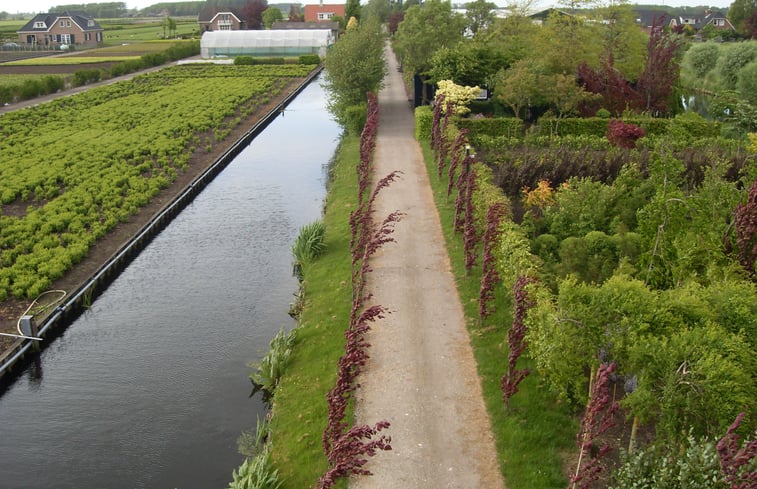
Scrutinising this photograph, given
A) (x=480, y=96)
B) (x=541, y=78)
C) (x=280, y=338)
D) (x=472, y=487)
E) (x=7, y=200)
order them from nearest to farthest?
(x=472, y=487)
(x=280, y=338)
(x=7, y=200)
(x=541, y=78)
(x=480, y=96)

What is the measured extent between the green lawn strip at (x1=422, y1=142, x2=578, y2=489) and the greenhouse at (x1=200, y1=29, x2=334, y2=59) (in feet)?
215

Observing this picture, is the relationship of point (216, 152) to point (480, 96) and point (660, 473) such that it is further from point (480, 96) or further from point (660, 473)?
point (660, 473)

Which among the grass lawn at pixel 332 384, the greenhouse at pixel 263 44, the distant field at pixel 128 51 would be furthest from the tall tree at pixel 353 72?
the distant field at pixel 128 51

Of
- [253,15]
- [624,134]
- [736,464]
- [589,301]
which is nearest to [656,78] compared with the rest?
[624,134]

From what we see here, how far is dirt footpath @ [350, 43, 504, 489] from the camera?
31.5ft

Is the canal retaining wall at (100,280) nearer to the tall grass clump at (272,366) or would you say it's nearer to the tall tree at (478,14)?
the tall grass clump at (272,366)

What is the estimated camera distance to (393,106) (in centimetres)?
4050

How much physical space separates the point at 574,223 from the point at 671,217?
3.16 m

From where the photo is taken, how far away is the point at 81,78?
52.8 m

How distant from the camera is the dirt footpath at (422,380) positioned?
9609 mm

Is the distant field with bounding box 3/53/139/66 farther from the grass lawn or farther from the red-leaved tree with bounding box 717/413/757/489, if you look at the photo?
the red-leaved tree with bounding box 717/413/757/489

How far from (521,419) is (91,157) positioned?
23.4 metres

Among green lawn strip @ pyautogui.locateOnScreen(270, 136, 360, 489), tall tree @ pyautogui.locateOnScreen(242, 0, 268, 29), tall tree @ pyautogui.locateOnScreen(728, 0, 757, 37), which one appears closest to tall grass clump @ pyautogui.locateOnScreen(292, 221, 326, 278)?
green lawn strip @ pyautogui.locateOnScreen(270, 136, 360, 489)

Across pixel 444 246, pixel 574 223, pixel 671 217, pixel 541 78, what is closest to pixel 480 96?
pixel 541 78
